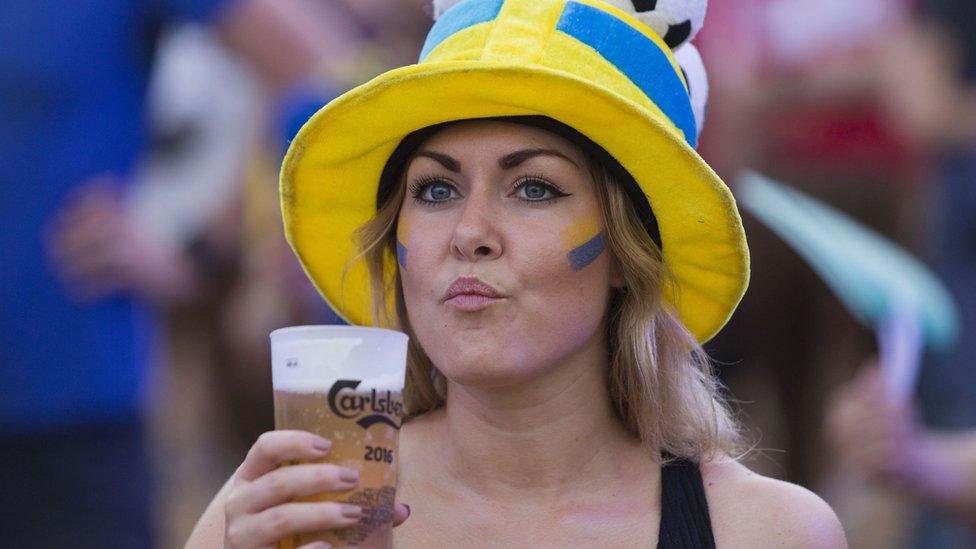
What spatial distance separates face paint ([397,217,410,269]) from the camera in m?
3.34

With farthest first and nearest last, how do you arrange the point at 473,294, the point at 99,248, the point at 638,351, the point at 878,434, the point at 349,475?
1. the point at 99,248
2. the point at 878,434
3. the point at 638,351
4. the point at 473,294
5. the point at 349,475

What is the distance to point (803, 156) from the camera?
263 inches

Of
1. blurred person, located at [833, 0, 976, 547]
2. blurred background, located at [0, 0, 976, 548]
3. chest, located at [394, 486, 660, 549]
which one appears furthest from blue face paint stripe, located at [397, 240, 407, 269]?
blurred person, located at [833, 0, 976, 547]

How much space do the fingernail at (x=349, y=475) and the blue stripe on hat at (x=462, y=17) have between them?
1.01 meters

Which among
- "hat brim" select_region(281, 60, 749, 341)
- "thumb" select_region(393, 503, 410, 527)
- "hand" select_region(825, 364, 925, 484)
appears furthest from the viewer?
"hand" select_region(825, 364, 925, 484)

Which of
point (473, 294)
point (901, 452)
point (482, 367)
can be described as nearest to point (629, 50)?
point (473, 294)

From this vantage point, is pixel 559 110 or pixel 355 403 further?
pixel 559 110

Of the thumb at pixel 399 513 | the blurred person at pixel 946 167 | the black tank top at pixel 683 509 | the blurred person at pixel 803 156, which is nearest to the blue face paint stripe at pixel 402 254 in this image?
the thumb at pixel 399 513

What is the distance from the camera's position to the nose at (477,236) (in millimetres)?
3143

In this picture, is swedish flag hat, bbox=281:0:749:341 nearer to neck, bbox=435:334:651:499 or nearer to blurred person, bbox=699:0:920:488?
neck, bbox=435:334:651:499

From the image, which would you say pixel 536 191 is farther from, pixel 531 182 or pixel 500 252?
pixel 500 252

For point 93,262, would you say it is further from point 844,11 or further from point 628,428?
point 844,11

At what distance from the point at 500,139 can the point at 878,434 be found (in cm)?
191

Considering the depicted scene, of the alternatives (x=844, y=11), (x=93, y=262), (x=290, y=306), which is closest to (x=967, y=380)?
(x=844, y=11)
